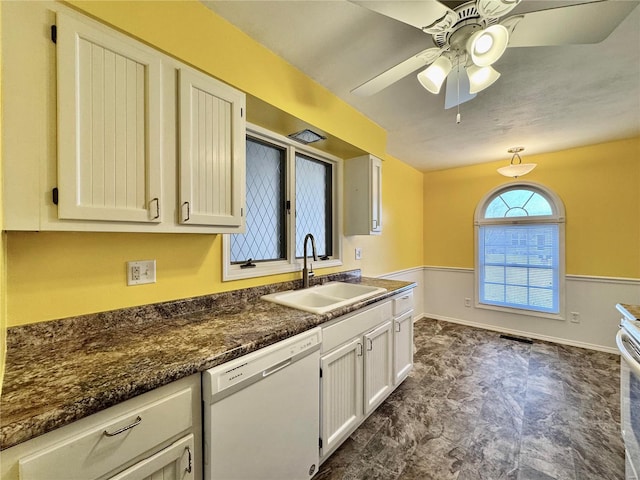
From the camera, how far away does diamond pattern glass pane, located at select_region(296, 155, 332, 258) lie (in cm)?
231

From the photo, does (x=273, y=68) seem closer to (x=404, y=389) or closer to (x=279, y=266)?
(x=279, y=266)

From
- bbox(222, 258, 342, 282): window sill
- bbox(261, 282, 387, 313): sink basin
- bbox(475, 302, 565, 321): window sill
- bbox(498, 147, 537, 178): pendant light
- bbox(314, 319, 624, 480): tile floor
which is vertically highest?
bbox(498, 147, 537, 178): pendant light

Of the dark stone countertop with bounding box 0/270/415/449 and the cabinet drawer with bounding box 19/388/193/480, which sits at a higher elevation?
the dark stone countertop with bounding box 0/270/415/449

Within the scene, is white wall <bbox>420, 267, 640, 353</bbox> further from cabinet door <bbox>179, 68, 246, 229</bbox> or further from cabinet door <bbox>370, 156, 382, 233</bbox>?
cabinet door <bbox>179, 68, 246, 229</bbox>

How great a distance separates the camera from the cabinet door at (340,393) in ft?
4.68

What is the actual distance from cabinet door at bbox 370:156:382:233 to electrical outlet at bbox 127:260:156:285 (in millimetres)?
1841

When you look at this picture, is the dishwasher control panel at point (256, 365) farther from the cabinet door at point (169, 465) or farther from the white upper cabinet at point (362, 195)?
the white upper cabinet at point (362, 195)

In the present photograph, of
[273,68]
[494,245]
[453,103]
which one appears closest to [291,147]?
[273,68]

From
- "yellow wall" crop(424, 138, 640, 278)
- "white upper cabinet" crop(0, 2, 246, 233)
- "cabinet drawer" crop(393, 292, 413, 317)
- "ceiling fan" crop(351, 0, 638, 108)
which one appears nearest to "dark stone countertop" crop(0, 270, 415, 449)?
"white upper cabinet" crop(0, 2, 246, 233)

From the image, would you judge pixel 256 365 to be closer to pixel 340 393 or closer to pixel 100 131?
pixel 340 393

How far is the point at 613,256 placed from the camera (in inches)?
116

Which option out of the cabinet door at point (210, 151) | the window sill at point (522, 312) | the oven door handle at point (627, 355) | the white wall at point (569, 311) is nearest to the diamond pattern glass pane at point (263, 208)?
the cabinet door at point (210, 151)

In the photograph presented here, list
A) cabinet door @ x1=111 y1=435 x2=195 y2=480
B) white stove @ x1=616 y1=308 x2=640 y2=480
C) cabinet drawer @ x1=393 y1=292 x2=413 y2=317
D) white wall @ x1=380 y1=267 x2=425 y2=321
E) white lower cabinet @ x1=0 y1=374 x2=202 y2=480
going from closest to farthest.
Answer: white lower cabinet @ x1=0 y1=374 x2=202 y2=480, cabinet door @ x1=111 y1=435 x2=195 y2=480, white stove @ x1=616 y1=308 x2=640 y2=480, cabinet drawer @ x1=393 y1=292 x2=413 y2=317, white wall @ x1=380 y1=267 x2=425 y2=321

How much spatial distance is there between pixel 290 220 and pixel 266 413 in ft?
4.59
